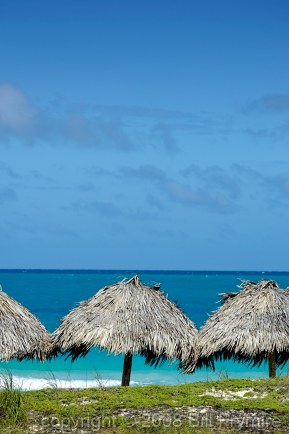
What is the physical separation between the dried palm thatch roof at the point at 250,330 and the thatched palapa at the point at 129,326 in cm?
36

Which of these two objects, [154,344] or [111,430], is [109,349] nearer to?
[154,344]

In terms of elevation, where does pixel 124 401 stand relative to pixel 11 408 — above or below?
above

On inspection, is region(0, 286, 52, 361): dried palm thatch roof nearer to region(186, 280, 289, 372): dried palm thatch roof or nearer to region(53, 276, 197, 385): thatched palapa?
region(53, 276, 197, 385): thatched palapa

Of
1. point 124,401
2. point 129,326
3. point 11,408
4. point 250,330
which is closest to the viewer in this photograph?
point 11,408

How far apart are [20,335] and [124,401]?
2.91 meters

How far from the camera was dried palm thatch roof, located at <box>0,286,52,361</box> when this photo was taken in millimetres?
11156

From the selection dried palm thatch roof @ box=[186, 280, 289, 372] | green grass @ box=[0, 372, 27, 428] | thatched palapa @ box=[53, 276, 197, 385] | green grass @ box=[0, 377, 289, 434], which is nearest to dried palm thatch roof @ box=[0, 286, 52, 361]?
thatched palapa @ box=[53, 276, 197, 385]

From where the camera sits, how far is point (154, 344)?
37.3ft

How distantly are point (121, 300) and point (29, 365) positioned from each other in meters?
10.9

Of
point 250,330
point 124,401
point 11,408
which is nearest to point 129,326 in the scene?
point 250,330

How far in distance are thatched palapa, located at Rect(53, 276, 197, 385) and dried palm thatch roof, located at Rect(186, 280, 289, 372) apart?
36cm

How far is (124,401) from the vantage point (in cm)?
905

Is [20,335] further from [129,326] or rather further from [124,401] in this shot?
[124,401]

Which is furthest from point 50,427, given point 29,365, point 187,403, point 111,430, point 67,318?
point 29,365
